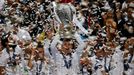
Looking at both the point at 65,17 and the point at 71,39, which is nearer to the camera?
the point at 71,39

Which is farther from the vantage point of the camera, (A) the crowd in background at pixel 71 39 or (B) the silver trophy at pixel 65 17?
(B) the silver trophy at pixel 65 17

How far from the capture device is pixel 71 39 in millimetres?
3750

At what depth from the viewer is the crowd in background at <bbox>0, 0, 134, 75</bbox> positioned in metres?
3.62

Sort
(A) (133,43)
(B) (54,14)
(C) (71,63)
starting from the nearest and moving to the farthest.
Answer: (A) (133,43), (C) (71,63), (B) (54,14)

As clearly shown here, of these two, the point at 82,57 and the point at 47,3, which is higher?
the point at 47,3

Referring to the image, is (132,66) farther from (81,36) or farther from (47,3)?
(47,3)

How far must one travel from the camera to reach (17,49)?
13.1 feet

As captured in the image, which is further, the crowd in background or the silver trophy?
the silver trophy

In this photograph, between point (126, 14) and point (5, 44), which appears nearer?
point (126, 14)

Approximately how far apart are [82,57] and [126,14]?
40 centimetres

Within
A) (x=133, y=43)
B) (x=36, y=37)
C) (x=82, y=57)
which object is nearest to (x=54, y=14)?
(x=36, y=37)

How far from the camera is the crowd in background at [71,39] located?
11.9 ft

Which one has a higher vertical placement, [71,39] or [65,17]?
[65,17]

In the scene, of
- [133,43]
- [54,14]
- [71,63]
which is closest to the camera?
[133,43]
